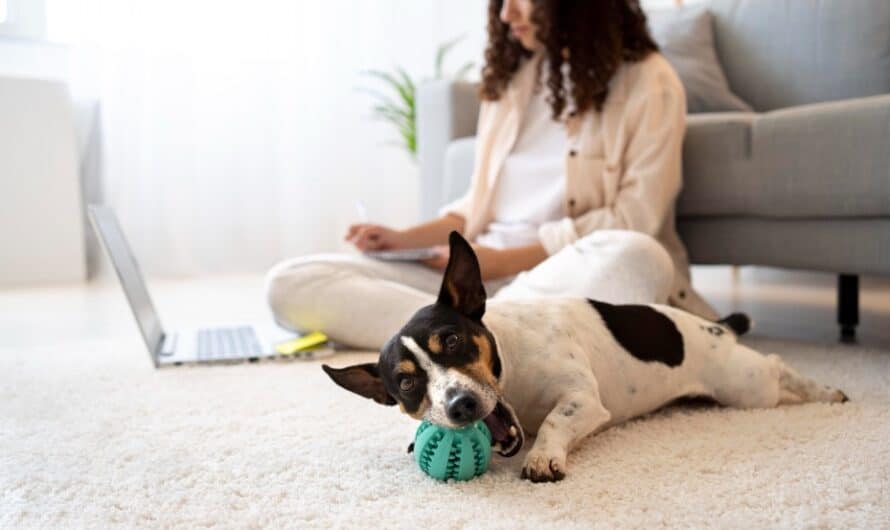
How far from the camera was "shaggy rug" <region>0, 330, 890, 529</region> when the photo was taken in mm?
940

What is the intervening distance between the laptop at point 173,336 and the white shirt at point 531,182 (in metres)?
0.56

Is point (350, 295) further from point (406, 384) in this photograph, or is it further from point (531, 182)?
point (406, 384)

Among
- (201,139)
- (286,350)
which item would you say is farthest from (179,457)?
(201,139)

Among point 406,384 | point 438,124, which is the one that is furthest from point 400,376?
point 438,124

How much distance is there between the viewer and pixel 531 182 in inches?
85.0

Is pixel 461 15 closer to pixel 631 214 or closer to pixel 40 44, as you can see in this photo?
pixel 40 44

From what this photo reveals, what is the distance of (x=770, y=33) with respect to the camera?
8.76ft

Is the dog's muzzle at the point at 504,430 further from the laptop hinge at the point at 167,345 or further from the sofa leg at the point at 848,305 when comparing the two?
the sofa leg at the point at 848,305

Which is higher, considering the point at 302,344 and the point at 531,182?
the point at 531,182

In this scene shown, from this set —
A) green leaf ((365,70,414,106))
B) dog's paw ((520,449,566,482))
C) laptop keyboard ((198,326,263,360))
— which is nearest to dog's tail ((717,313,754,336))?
dog's paw ((520,449,566,482))

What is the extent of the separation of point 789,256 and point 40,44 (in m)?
3.15

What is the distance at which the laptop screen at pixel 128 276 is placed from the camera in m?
1.87

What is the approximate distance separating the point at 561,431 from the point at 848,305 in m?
1.38

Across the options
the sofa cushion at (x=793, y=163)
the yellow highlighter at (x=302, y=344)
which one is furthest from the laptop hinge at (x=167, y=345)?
the sofa cushion at (x=793, y=163)
